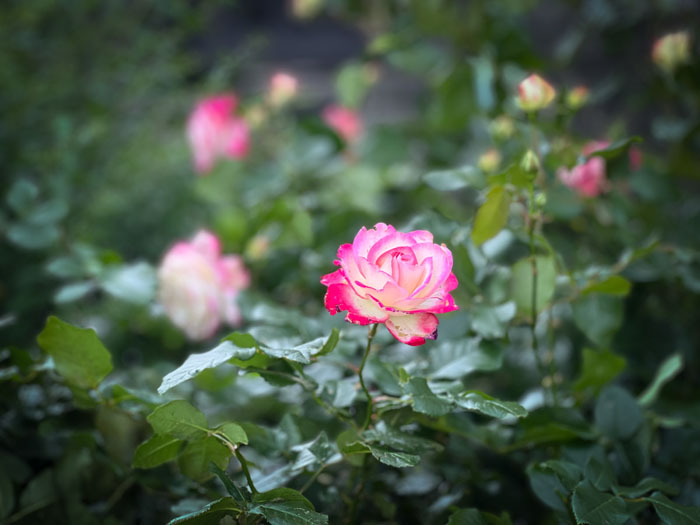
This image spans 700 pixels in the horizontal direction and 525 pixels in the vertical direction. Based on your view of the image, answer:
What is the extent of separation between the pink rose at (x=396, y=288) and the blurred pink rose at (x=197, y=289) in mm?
308

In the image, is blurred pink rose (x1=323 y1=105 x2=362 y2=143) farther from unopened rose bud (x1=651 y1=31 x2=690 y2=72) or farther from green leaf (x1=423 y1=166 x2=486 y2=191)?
green leaf (x1=423 y1=166 x2=486 y2=191)

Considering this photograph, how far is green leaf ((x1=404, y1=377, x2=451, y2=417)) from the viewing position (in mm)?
376

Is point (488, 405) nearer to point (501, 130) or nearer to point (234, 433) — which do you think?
point (234, 433)

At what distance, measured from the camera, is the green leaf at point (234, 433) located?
15.1 inches

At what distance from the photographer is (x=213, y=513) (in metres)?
0.36

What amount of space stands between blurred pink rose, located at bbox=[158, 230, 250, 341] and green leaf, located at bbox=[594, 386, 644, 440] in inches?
15.1

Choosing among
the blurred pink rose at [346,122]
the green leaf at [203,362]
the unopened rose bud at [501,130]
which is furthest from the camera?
the blurred pink rose at [346,122]

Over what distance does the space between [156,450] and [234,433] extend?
73mm

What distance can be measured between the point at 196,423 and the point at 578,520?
0.24 meters

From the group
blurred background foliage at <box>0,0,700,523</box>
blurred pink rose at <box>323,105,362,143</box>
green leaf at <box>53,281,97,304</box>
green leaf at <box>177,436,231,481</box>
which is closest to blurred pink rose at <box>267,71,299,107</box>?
blurred background foliage at <box>0,0,700,523</box>

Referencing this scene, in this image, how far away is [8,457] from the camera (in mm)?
508

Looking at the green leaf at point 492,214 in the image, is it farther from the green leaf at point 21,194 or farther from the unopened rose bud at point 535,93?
the green leaf at point 21,194

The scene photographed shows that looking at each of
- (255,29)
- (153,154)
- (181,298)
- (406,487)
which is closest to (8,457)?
(181,298)

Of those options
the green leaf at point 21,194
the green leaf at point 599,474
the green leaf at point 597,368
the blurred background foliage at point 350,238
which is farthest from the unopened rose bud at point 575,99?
the green leaf at point 21,194
